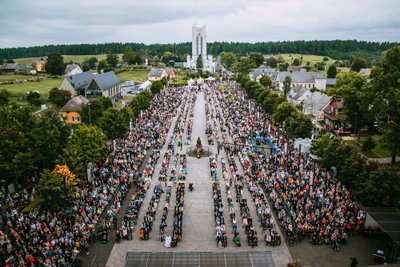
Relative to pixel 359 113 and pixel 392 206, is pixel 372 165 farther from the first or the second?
pixel 359 113

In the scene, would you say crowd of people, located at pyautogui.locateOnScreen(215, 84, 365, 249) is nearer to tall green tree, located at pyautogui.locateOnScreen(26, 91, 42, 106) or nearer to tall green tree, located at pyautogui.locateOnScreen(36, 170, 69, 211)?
tall green tree, located at pyautogui.locateOnScreen(36, 170, 69, 211)

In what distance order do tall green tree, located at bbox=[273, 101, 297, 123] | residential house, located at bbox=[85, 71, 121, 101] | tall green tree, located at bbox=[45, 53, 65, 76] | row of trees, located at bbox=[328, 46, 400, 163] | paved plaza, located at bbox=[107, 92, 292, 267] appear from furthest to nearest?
1. tall green tree, located at bbox=[45, 53, 65, 76]
2. residential house, located at bbox=[85, 71, 121, 101]
3. tall green tree, located at bbox=[273, 101, 297, 123]
4. row of trees, located at bbox=[328, 46, 400, 163]
5. paved plaza, located at bbox=[107, 92, 292, 267]

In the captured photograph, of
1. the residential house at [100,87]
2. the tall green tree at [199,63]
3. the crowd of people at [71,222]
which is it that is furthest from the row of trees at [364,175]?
the tall green tree at [199,63]

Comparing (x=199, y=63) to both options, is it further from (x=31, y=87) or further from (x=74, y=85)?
(x=74, y=85)

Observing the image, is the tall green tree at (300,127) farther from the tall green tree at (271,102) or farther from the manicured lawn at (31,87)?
the manicured lawn at (31,87)

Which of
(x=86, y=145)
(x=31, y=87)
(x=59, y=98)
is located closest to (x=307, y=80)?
(x=59, y=98)

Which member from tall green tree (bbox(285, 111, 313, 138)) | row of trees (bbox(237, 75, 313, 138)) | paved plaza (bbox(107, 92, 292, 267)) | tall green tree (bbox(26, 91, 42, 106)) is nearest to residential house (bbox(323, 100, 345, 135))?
row of trees (bbox(237, 75, 313, 138))

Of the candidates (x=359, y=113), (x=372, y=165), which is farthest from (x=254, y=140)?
(x=372, y=165)
